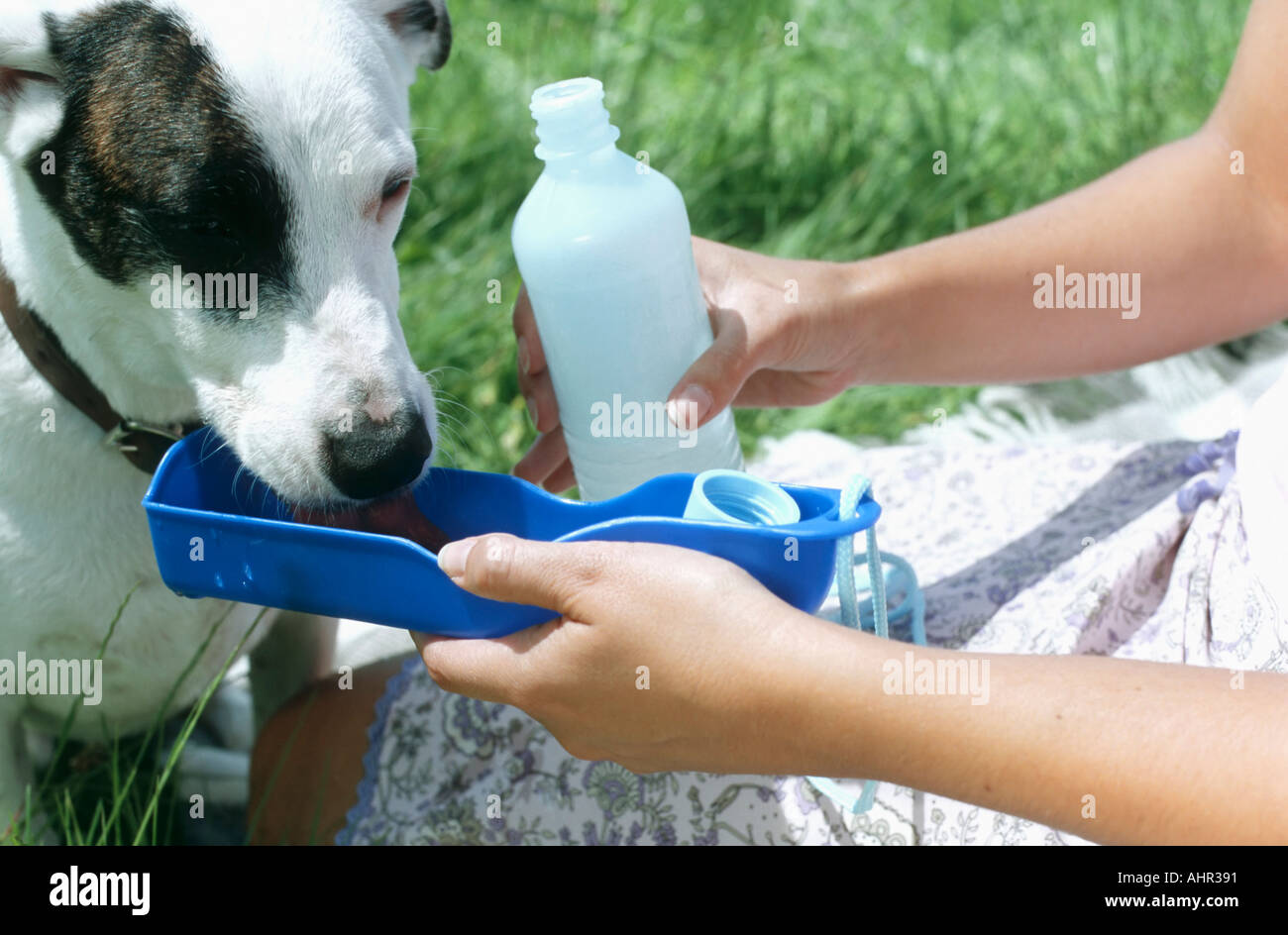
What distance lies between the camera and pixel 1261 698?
1.07m

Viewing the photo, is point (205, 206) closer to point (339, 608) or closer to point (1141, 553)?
point (339, 608)

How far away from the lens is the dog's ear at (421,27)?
1.55m

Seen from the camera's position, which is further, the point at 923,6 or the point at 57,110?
the point at 923,6

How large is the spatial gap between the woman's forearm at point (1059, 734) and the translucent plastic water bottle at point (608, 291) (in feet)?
1.30

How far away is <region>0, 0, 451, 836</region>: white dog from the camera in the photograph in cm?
124

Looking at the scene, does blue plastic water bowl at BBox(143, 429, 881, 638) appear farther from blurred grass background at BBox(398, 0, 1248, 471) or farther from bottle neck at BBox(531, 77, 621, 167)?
blurred grass background at BBox(398, 0, 1248, 471)
